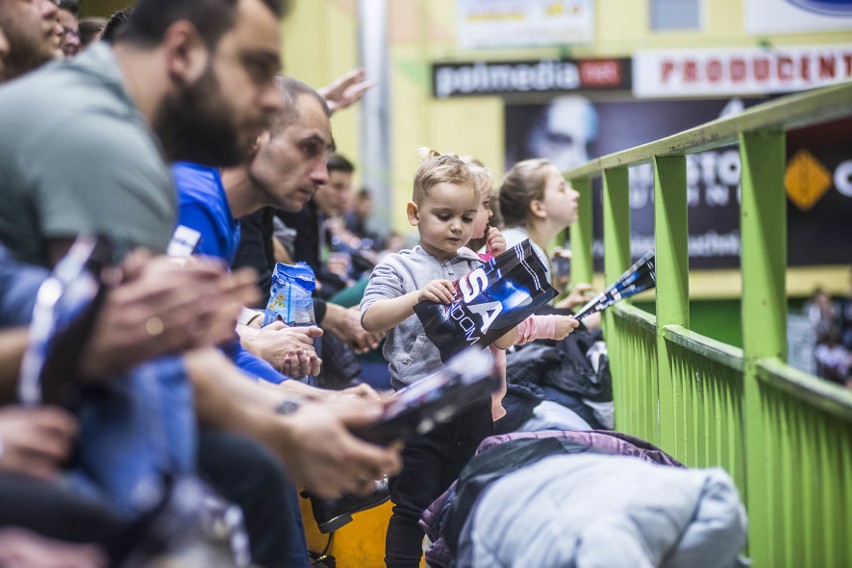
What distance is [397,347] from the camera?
124 inches

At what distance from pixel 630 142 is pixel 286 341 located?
826 cm

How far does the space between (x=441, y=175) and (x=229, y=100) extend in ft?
4.41

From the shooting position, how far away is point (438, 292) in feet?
9.34

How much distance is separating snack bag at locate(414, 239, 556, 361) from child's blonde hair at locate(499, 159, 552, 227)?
143 cm

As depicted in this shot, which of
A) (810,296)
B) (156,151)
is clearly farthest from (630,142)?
(156,151)

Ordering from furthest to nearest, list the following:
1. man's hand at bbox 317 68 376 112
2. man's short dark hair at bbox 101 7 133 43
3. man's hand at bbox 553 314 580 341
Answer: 1. man's hand at bbox 317 68 376 112
2. man's hand at bbox 553 314 580 341
3. man's short dark hair at bbox 101 7 133 43

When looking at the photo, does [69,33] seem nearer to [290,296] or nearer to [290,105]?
[290,105]

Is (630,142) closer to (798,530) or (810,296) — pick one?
(810,296)

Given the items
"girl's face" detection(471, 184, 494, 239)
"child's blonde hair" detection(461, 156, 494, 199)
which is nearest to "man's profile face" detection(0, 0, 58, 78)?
"child's blonde hair" detection(461, 156, 494, 199)

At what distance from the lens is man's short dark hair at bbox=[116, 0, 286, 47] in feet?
5.84

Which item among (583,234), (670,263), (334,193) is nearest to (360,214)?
(334,193)

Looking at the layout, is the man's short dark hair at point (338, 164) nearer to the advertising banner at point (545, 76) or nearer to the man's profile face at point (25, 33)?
the advertising banner at point (545, 76)

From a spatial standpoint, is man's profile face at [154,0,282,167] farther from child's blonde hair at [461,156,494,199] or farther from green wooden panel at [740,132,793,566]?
child's blonde hair at [461,156,494,199]

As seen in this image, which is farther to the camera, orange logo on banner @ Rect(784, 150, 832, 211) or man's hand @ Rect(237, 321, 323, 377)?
orange logo on banner @ Rect(784, 150, 832, 211)
